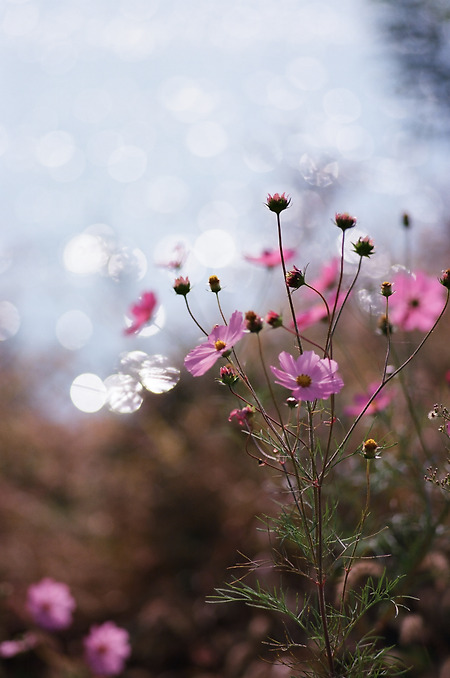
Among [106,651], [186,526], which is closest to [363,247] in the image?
[106,651]

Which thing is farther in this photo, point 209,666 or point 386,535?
point 209,666

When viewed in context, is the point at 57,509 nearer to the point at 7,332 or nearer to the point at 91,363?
the point at 91,363

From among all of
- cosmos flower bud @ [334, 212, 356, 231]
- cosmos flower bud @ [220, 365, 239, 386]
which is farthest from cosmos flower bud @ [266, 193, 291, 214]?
cosmos flower bud @ [220, 365, 239, 386]

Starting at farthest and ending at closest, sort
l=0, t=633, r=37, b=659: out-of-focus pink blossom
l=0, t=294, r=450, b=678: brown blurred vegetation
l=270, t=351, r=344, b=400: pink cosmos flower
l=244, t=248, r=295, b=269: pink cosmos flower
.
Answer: l=0, t=633, r=37, b=659: out-of-focus pink blossom → l=0, t=294, r=450, b=678: brown blurred vegetation → l=244, t=248, r=295, b=269: pink cosmos flower → l=270, t=351, r=344, b=400: pink cosmos flower

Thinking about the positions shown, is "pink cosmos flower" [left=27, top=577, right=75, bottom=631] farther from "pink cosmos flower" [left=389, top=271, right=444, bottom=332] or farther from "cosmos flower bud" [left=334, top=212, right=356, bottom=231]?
"cosmos flower bud" [left=334, top=212, right=356, bottom=231]

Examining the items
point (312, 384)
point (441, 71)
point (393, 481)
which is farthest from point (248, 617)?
point (441, 71)

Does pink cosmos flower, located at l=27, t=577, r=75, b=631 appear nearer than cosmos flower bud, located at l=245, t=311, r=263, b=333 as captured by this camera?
No
